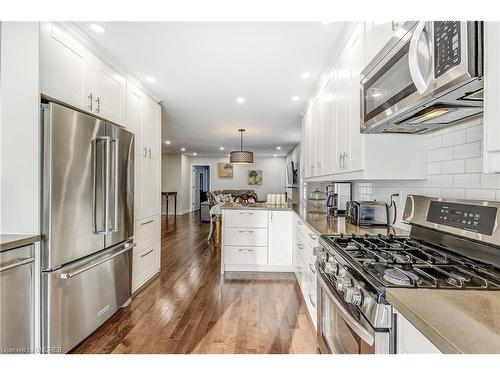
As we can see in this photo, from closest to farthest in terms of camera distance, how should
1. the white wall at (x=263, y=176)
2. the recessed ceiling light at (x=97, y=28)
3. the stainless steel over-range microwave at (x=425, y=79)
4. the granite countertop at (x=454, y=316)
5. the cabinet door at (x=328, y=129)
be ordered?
the granite countertop at (x=454, y=316) < the stainless steel over-range microwave at (x=425, y=79) < the recessed ceiling light at (x=97, y=28) < the cabinet door at (x=328, y=129) < the white wall at (x=263, y=176)

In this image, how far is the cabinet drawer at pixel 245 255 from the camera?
3.55 meters

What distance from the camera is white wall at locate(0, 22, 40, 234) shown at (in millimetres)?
1661

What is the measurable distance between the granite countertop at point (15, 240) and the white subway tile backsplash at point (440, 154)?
2467 mm

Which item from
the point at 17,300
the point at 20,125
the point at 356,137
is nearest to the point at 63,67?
the point at 20,125

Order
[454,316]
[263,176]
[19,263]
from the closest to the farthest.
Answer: [454,316]
[19,263]
[263,176]

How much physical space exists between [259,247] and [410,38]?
9.58ft

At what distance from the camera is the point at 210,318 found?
235 cm

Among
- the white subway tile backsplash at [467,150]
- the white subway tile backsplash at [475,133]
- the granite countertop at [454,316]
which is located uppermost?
the white subway tile backsplash at [475,133]

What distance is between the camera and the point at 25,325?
5.13ft

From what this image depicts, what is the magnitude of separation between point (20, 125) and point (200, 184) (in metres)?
10.7

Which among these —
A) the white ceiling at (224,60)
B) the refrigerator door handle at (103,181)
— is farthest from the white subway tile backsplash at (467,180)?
the refrigerator door handle at (103,181)

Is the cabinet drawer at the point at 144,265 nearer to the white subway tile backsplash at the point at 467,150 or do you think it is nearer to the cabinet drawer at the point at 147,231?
the cabinet drawer at the point at 147,231

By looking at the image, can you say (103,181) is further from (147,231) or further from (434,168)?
(434,168)

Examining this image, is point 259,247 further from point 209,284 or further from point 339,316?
point 339,316
